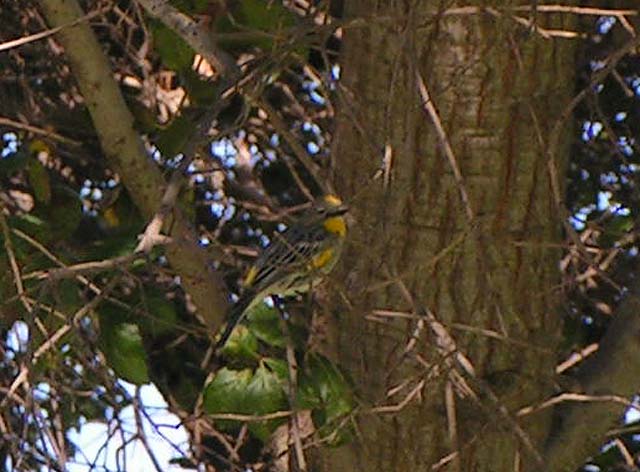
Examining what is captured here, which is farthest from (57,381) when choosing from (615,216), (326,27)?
(615,216)

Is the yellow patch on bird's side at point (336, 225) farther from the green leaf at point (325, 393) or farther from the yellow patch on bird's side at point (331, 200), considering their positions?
the green leaf at point (325, 393)

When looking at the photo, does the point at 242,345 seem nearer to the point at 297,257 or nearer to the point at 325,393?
the point at 325,393

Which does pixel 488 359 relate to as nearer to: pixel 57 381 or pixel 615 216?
pixel 615 216

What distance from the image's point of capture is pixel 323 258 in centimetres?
353

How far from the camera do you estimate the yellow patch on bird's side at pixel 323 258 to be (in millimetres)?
3460

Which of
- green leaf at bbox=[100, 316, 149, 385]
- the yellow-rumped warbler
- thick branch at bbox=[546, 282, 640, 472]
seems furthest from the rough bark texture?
green leaf at bbox=[100, 316, 149, 385]

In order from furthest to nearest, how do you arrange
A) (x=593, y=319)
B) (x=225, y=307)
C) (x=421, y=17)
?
(x=593, y=319)
(x=225, y=307)
(x=421, y=17)

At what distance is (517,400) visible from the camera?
4109 millimetres

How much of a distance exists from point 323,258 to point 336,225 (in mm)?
104

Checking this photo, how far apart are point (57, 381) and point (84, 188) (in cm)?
115

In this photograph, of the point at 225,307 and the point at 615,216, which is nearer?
the point at 225,307

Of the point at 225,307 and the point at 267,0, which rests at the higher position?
the point at 267,0

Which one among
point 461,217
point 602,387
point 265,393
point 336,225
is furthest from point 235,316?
point 602,387

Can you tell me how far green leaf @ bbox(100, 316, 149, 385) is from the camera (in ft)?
12.5
